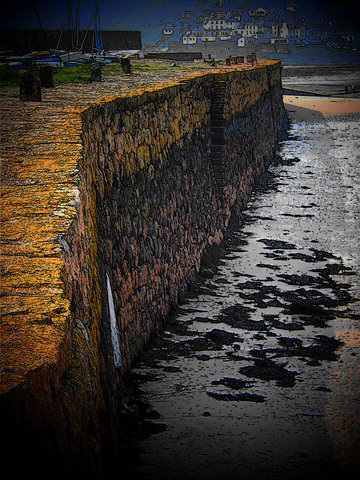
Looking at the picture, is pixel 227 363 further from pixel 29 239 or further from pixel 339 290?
pixel 29 239

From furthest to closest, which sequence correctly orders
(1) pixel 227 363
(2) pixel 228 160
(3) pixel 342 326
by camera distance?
(2) pixel 228 160 < (3) pixel 342 326 < (1) pixel 227 363

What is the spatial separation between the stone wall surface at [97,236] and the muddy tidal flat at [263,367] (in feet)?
1.25

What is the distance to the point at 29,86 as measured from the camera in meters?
6.32

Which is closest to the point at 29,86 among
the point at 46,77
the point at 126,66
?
the point at 46,77

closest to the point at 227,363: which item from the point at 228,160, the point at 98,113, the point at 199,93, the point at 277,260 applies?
the point at 98,113

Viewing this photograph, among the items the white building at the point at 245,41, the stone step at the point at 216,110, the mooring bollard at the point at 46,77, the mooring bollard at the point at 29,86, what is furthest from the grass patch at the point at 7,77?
the white building at the point at 245,41

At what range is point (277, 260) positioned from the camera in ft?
32.7

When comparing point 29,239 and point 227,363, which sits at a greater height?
point 29,239

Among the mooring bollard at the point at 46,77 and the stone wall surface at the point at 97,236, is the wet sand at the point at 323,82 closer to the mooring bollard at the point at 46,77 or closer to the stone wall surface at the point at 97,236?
the stone wall surface at the point at 97,236

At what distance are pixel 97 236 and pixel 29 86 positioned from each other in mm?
2420

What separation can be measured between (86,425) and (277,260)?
7907 mm

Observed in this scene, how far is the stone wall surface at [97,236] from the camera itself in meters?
1.85

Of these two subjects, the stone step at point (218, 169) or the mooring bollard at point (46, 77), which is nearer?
the mooring bollard at point (46, 77)

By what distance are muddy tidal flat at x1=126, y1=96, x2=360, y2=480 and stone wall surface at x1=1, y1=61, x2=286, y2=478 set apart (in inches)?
15.0
